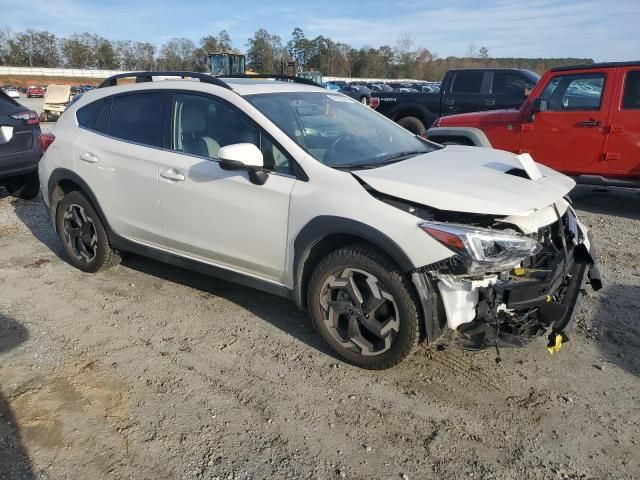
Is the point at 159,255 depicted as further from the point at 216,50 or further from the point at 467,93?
the point at 216,50

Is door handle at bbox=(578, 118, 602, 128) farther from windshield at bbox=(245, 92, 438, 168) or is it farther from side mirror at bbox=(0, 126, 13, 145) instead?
side mirror at bbox=(0, 126, 13, 145)

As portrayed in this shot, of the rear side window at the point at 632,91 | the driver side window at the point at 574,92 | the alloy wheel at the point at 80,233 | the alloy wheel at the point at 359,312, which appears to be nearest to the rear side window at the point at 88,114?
the alloy wheel at the point at 80,233

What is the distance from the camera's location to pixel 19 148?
24.0ft

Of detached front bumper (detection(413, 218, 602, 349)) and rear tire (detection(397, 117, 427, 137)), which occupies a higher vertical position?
rear tire (detection(397, 117, 427, 137))

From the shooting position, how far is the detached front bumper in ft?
9.55

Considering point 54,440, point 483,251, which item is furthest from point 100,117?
point 483,251

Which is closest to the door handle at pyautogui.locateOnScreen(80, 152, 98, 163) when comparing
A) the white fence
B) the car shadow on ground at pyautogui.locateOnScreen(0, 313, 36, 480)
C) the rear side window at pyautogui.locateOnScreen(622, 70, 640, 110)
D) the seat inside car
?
the seat inside car

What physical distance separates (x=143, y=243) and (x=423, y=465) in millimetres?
2929

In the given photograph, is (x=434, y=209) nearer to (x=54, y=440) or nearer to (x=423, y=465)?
(x=423, y=465)

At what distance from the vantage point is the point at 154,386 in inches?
126

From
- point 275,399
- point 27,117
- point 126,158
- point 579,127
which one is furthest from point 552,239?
point 27,117

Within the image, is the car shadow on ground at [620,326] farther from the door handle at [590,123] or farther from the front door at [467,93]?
the front door at [467,93]

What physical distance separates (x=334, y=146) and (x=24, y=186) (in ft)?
20.5

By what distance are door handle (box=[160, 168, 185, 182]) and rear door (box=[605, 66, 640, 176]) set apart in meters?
5.73
